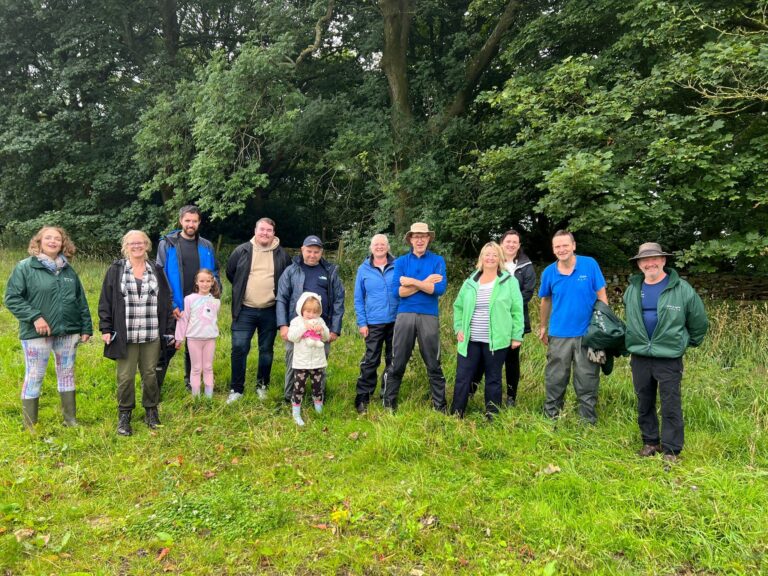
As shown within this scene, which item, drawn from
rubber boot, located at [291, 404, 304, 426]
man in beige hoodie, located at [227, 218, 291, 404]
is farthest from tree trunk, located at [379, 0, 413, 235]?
rubber boot, located at [291, 404, 304, 426]

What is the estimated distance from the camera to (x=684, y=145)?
6.62 m

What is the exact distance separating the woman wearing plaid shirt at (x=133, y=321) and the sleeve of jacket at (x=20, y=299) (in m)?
0.56

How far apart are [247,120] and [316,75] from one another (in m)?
3.86

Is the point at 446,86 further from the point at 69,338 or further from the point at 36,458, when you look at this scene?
the point at 36,458

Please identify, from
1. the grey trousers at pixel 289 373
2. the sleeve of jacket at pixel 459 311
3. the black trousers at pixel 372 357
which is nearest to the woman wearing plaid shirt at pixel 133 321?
the grey trousers at pixel 289 373

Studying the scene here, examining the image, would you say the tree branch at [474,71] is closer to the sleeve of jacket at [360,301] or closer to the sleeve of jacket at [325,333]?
the sleeve of jacket at [360,301]

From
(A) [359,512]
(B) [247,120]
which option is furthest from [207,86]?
(A) [359,512]

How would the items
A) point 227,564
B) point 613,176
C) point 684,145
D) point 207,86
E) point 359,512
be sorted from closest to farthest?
point 227,564 < point 359,512 < point 684,145 < point 613,176 < point 207,86

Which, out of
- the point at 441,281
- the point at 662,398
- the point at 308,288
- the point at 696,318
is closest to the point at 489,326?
the point at 441,281

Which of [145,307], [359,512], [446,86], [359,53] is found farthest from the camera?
[359,53]

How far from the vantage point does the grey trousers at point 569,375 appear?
447cm

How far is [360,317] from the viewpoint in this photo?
5.19m

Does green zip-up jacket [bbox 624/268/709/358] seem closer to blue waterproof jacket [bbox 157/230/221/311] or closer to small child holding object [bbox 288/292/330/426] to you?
small child holding object [bbox 288/292/330/426]

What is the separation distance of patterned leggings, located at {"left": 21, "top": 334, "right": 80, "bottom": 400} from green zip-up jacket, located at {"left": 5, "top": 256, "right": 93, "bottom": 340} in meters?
0.09
